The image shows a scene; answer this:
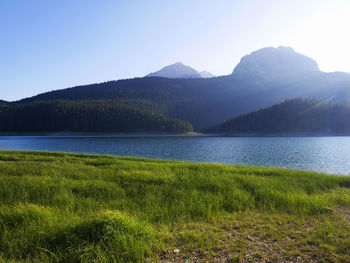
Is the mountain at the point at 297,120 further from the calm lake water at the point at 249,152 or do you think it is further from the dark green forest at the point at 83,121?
the calm lake water at the point at 249,152

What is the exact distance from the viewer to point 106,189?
8.00 meters

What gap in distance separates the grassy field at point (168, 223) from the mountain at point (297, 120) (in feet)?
463

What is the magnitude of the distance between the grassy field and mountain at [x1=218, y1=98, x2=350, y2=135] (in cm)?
14111

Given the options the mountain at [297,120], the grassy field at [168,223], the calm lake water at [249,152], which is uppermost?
the mountain at [297,120]

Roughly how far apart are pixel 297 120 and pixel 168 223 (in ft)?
515

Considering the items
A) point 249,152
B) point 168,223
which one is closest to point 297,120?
point 249,152

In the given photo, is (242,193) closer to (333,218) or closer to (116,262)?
(333,218)

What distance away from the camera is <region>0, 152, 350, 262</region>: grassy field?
4.17m

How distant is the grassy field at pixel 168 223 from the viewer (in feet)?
13.7

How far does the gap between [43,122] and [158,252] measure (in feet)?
543

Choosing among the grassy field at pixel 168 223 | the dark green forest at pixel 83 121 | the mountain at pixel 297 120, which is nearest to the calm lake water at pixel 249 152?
the grassy field at pixel 168 223

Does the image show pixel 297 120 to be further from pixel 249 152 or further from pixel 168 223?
pixel 168 223

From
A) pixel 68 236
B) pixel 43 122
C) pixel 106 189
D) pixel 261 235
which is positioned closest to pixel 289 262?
pixel 261 235

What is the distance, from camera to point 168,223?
Answer: 562 cm
